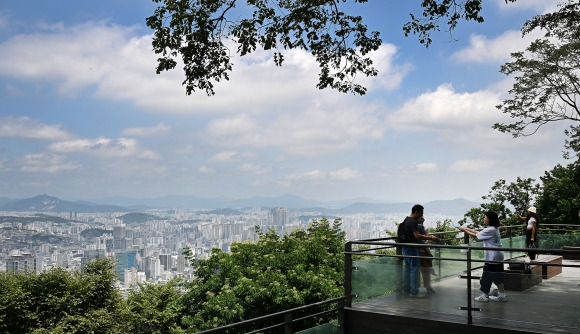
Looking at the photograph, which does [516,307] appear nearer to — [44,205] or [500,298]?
[500,298]

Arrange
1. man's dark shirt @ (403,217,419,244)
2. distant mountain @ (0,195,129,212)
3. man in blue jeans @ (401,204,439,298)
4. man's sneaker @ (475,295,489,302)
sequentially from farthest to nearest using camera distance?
1. distant mountain @ (0,195,129,212)
2. man's dark shirt @ (403,217,419,244)
3. man in blue jeans @ (401,204,439,298)
4. man's sneaker @ (475,295,489,302)

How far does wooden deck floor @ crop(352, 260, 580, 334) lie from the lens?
7020mm

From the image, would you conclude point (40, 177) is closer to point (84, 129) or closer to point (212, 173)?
point (84, 129)

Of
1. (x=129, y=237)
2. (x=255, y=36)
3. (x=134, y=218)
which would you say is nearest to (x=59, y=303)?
(x=255, y=36)

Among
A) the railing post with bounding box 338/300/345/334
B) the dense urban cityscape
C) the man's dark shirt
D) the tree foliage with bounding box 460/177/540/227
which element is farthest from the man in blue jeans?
the dense urban cityscape

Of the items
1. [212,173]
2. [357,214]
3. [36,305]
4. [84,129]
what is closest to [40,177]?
[84,129]

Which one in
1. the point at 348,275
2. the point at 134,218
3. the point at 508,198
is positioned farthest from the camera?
the point at 134,218

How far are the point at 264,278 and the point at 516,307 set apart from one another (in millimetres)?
11123

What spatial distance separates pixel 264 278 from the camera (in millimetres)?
17719

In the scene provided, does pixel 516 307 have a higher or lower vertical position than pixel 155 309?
higher

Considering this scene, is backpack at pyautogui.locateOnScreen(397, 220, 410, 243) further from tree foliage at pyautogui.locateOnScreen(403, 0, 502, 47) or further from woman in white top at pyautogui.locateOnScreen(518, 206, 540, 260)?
woman in white top at pyautogui.locateOnScreen(518, 206, 540, 260)

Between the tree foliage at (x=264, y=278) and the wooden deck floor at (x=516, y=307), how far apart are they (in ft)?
30.9

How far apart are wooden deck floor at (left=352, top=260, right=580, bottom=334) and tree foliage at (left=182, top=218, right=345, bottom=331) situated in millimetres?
9419

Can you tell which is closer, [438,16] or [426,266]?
[426,266]
